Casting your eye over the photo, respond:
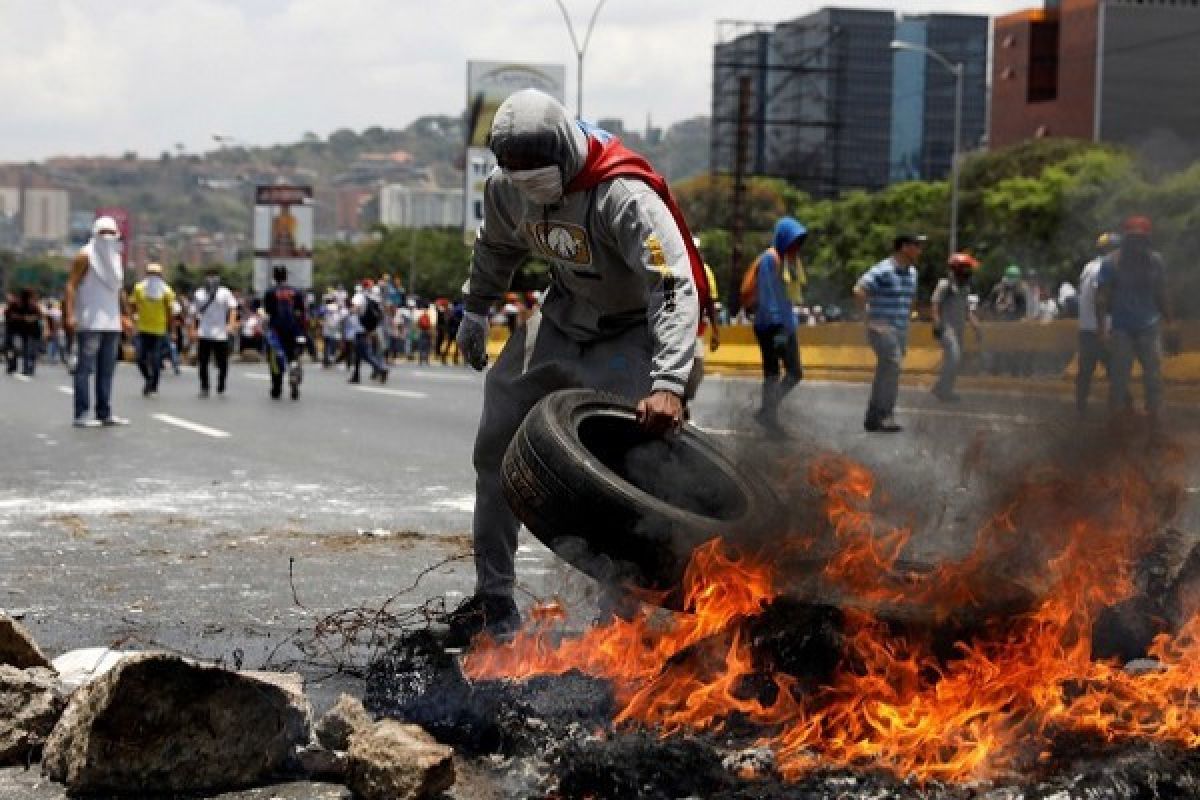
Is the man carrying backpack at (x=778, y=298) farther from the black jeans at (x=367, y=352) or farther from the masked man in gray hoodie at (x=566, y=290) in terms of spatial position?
the black jeans at (x=367, y=352)

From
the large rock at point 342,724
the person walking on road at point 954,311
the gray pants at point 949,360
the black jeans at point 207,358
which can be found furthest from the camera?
the black jeans at point 207,358

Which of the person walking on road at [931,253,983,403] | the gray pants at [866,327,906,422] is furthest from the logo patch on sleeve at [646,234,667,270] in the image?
the gray pants at [866,327,906,422]

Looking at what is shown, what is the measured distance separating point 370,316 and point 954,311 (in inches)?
540

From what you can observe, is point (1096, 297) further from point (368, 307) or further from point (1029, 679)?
point (368, 307)

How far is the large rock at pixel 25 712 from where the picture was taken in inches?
168

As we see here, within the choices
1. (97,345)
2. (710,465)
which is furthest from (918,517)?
(97,345)

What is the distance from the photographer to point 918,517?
206 inches

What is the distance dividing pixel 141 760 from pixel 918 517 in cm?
240

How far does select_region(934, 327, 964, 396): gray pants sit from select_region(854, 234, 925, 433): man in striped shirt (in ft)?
1.39

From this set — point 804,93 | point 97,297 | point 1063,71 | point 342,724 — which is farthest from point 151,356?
point 804,93

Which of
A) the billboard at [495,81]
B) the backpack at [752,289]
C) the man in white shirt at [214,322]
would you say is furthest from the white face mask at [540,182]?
the billboard at [495,81]

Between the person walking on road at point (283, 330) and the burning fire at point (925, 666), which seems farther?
the person walking on road at point (283, 330)

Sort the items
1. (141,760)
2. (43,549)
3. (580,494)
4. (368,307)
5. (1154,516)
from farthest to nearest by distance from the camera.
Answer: (368,307), (43,549), (1154,516), (580,494), (141,760)

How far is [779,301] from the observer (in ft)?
51.4
